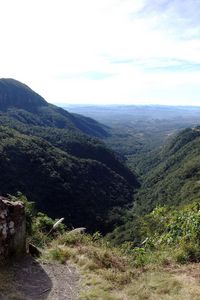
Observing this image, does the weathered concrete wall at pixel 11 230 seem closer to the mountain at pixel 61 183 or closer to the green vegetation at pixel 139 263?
the green vegetation at pixel 139 263

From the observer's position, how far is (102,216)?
87.7m

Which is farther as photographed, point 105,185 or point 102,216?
point 105,185

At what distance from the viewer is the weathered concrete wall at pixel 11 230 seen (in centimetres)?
700

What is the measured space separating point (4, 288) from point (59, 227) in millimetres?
4439

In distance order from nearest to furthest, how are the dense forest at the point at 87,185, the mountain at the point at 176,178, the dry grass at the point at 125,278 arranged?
1. the dry grass at the point at 125,278
2. the dense forest at the point at 87,185
3. the mountain at the point at 176,178

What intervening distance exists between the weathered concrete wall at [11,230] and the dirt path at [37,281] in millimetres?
256

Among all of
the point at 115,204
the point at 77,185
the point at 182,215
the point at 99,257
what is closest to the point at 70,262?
the point at 99,257

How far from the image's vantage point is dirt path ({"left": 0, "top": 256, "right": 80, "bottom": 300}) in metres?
6.07

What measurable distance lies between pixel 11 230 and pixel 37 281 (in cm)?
112

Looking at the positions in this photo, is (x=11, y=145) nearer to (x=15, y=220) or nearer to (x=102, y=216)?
(x=102, y=216)

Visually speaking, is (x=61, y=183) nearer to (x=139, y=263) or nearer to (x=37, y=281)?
(x=139, y=263)

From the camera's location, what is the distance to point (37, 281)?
6.63 meters

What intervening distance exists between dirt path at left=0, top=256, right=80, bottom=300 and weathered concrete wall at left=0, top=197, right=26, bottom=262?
26cm

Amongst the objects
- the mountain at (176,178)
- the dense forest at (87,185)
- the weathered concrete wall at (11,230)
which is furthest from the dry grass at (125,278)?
the mountain at (176,178)
